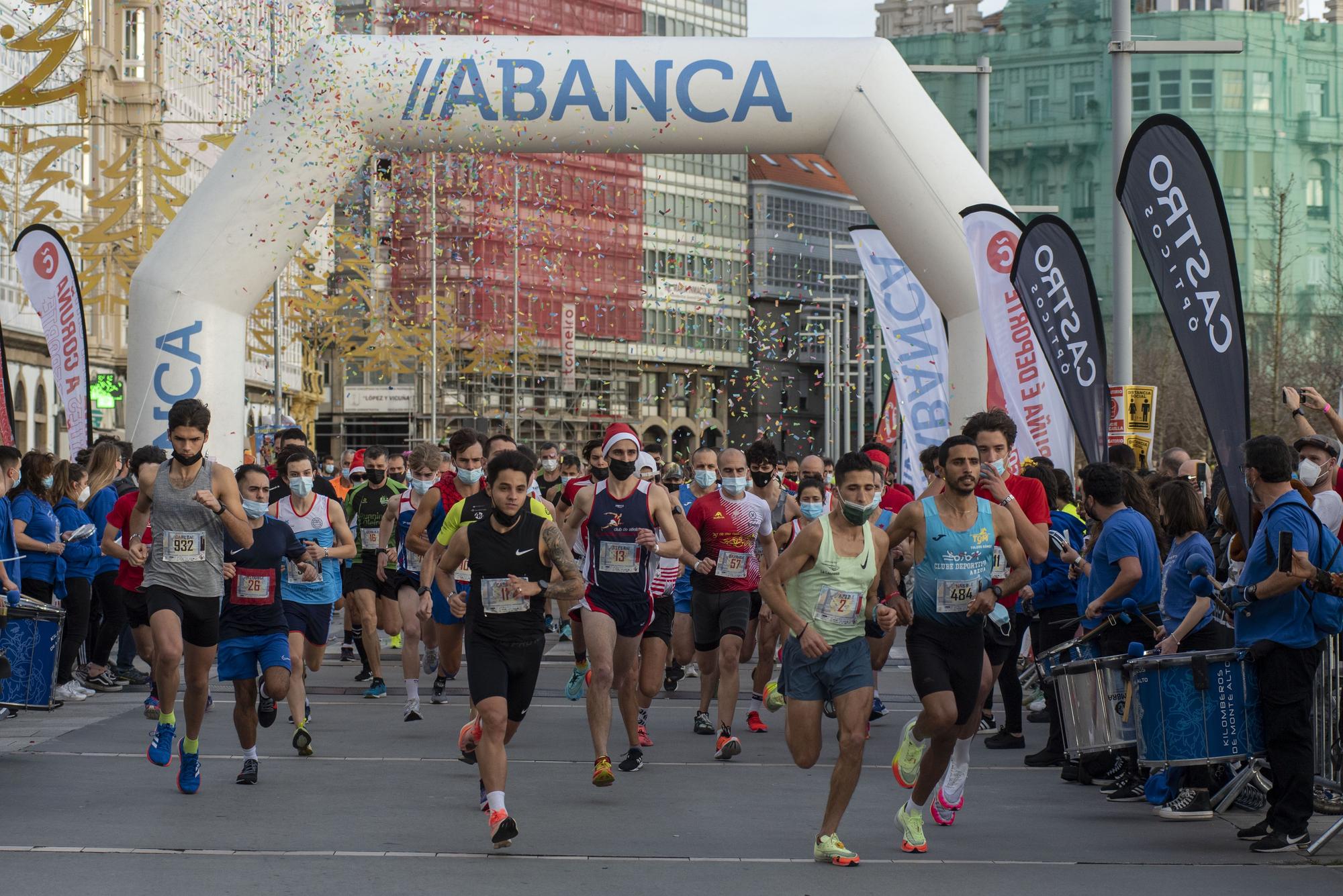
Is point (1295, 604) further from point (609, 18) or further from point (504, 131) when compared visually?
point (609, 18)

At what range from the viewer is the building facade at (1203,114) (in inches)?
2630

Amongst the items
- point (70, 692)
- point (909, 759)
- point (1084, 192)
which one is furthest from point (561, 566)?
point (1084, 192)

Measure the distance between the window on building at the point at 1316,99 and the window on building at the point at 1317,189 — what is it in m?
1.81

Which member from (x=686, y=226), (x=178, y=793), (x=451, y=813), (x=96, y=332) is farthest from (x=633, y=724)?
(x=686, y=226)

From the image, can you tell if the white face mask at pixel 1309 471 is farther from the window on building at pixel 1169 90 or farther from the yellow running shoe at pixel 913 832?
the window on building at pixel 1169 90

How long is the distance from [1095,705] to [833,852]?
1700 millimetres

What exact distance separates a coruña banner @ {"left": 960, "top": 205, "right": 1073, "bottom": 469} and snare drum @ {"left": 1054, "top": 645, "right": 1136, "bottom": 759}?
7.23 metres

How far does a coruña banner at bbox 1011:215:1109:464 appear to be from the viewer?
50.0 ft

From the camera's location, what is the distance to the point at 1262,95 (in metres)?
67.6

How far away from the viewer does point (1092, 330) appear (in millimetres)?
15531

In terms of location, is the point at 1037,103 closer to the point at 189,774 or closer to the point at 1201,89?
the point at 1201,89

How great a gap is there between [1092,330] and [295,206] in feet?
26.4

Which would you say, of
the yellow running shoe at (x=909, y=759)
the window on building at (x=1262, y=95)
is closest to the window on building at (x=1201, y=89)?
the window on building at (x=1262, y=95)

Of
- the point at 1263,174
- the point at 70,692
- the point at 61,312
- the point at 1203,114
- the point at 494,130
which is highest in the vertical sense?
the point at 1203,114
